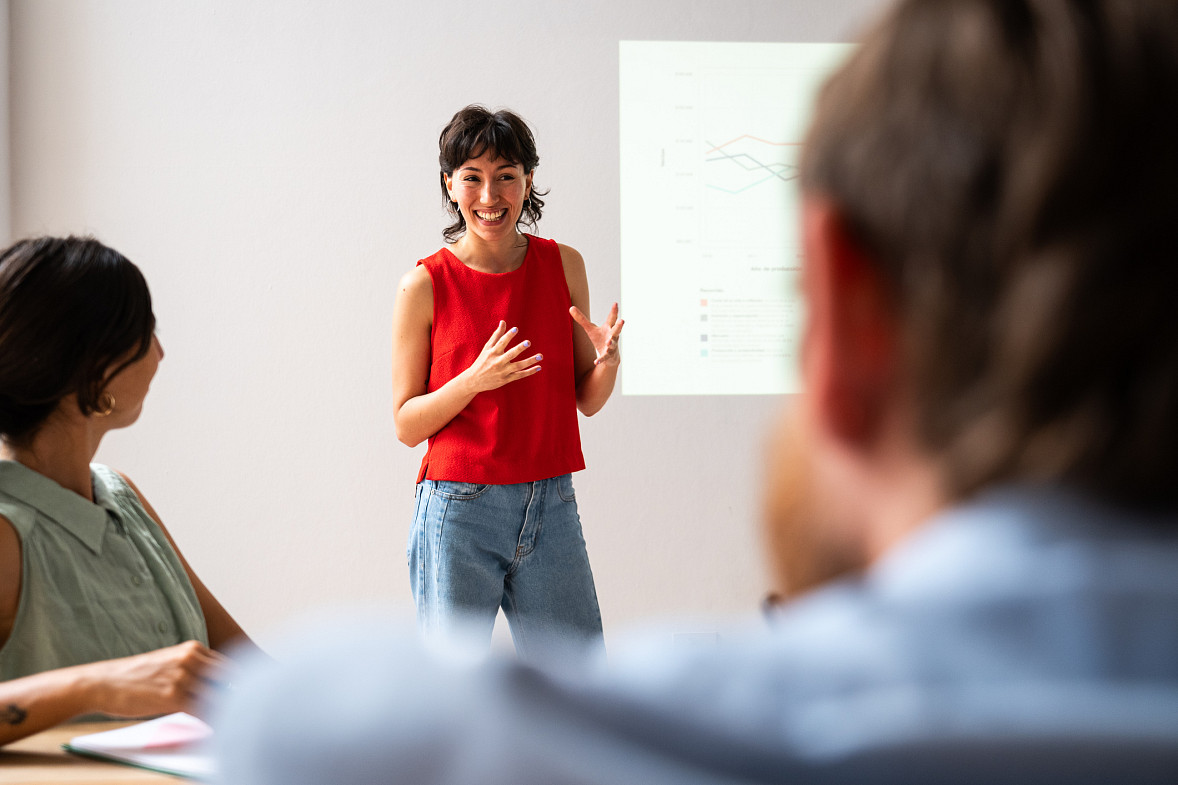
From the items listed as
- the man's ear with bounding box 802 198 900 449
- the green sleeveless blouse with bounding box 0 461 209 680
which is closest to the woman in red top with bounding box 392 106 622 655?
the green sleeveless blouse with bounding box 0 461 209 680

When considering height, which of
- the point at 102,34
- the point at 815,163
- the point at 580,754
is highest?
the point at 102,34

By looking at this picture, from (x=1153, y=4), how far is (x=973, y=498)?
Answer: 16 cm

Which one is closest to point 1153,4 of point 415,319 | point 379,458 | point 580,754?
point 580,754

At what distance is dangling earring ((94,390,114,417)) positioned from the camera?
1.40m

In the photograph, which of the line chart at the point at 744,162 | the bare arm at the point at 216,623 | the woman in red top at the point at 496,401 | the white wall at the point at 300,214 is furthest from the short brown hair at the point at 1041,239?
the line chart at the point at 744,162

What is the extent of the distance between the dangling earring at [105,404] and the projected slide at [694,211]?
229 cm

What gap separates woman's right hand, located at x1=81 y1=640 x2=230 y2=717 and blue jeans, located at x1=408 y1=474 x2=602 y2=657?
3.18 ft

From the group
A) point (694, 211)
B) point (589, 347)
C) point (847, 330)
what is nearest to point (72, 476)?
point (589, 347)

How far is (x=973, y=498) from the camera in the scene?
0.97 feet

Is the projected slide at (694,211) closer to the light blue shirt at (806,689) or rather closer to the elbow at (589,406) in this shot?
the elbow at (589,406)

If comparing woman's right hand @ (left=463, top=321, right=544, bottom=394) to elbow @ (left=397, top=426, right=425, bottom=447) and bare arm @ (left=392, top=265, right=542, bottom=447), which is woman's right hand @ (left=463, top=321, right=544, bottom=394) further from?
elbow @ (left=397, top=426, right=425, bottom=447)

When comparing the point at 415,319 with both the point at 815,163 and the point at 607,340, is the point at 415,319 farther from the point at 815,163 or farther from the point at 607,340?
the point at 815,163

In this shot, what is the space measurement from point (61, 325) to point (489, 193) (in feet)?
3.51

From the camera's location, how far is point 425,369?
221 centimetres
